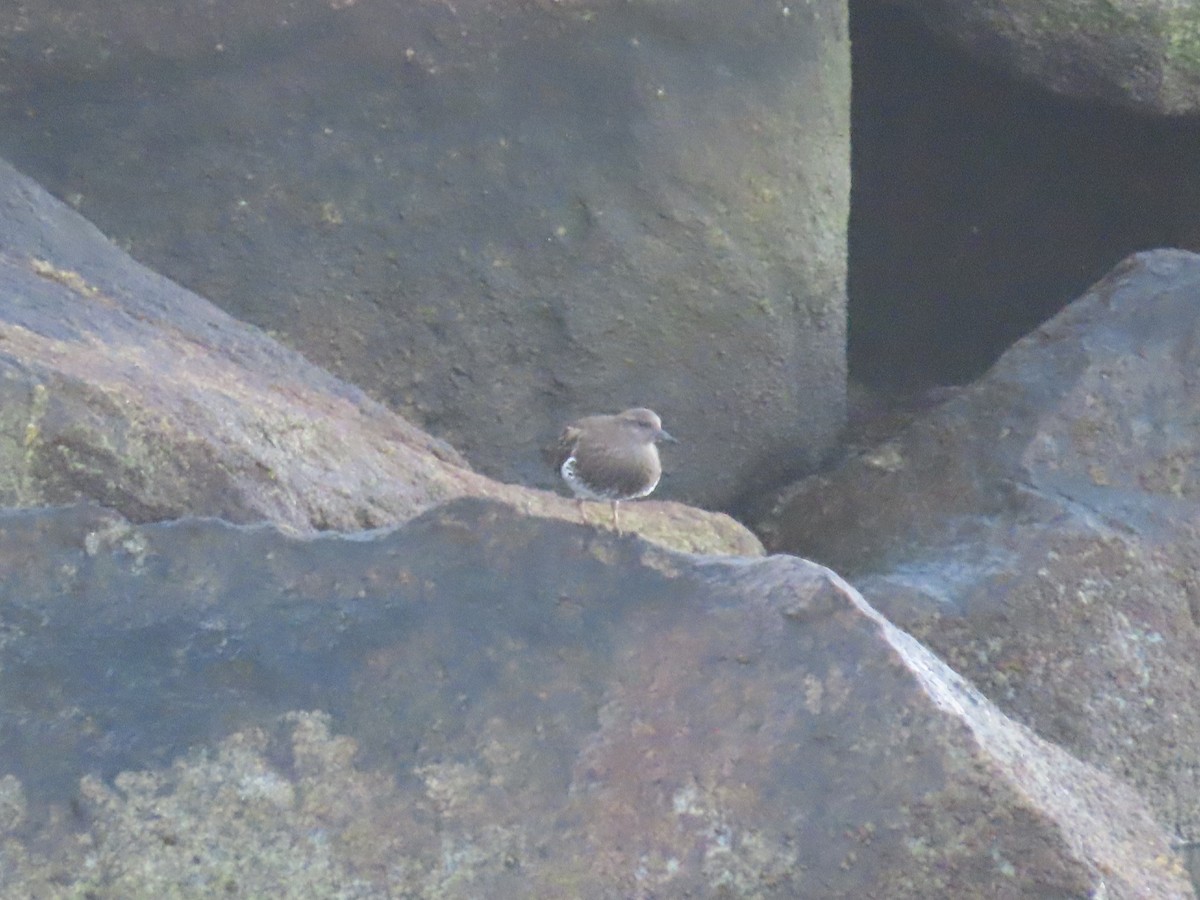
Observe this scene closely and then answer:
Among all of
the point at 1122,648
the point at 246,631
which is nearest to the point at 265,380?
the point at 246,631

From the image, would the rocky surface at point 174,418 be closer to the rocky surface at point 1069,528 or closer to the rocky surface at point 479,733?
the rocky surface at point 479,733

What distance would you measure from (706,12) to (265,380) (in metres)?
2.73

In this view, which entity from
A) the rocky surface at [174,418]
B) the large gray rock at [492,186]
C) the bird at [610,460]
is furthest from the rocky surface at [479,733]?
the large gray rock at [492,186]

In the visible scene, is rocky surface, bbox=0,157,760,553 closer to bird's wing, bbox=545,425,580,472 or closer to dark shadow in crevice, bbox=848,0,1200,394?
bird's wing, bbox=545,425,580,472

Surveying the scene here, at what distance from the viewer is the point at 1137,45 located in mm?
7645

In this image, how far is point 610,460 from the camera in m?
5.20

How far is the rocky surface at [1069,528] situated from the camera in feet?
18.5

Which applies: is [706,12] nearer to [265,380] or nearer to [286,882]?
[265,380]

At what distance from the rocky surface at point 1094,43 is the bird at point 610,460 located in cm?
349

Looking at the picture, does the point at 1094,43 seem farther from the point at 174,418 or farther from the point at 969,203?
the point at 174,418

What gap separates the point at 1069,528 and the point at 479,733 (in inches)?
134

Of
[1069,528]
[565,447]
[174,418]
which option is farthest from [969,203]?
[174,418]

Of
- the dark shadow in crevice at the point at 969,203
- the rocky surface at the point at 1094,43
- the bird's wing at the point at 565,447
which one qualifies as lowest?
the dark shadow in crevice at the point at 969,203

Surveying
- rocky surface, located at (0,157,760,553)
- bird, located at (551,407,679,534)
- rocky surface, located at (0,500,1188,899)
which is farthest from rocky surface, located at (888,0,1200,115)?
rocky surface, located at (0,500,1188,899)
